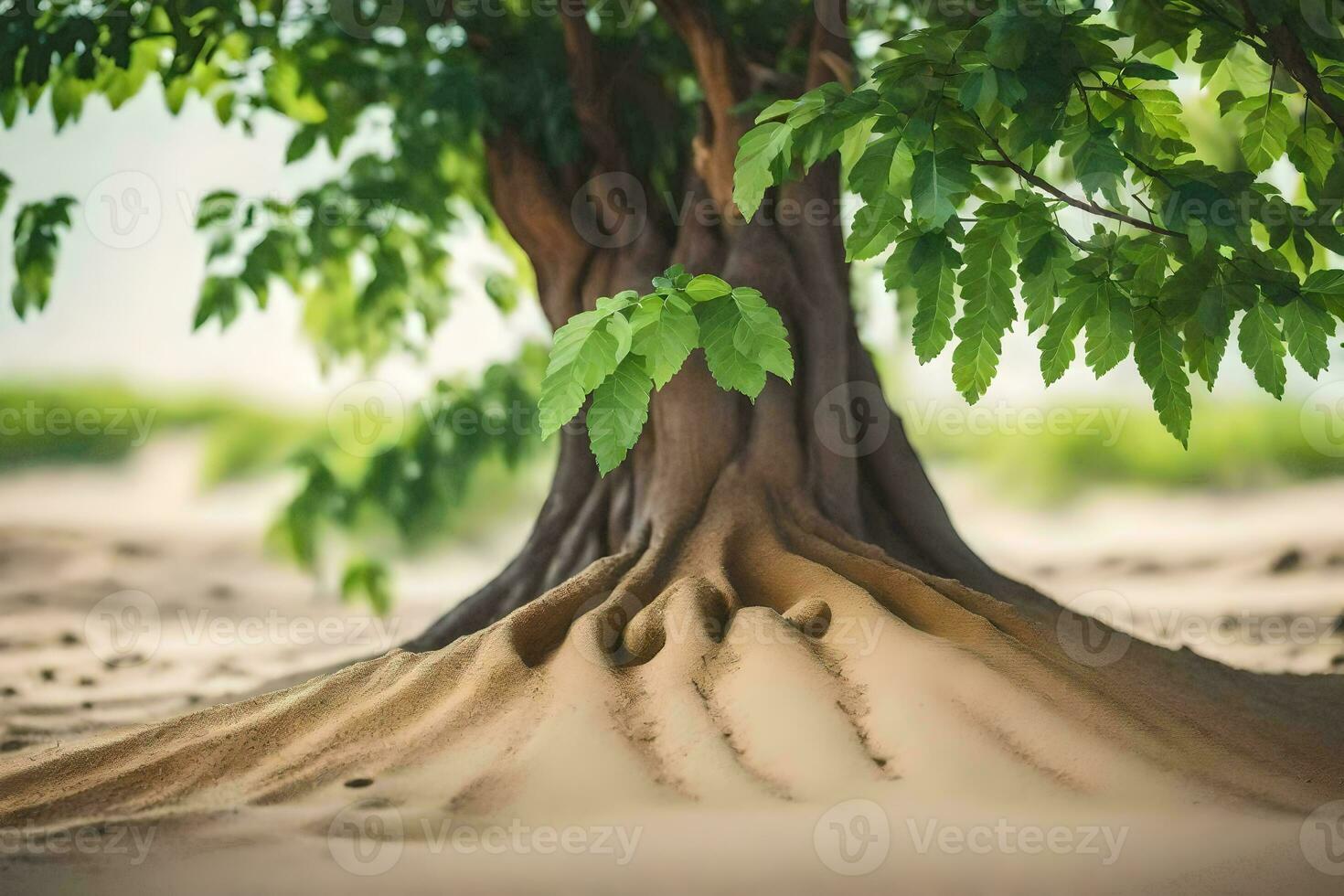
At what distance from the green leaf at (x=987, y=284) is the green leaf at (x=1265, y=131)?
50 centimetres

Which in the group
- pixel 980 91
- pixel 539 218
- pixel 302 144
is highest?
pixel 302 144

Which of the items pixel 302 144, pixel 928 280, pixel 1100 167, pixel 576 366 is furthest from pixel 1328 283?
pixel 302 144

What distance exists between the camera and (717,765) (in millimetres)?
1799

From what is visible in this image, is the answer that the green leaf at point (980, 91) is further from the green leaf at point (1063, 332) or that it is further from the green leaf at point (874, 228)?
the green leaf at point (1063, 332)

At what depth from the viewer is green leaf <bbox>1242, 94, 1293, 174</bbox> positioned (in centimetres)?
171

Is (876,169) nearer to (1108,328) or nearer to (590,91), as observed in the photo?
(1108,328)

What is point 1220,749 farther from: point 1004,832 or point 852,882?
point 852,882

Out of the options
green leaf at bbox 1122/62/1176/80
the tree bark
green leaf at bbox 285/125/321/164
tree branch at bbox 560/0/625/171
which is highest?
tree branch at bbox 560/0/625/171

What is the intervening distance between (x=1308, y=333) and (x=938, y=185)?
58cm

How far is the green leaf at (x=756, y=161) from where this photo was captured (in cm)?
148

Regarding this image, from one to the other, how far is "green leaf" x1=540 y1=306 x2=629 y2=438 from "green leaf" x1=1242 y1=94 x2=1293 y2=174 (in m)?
1.05

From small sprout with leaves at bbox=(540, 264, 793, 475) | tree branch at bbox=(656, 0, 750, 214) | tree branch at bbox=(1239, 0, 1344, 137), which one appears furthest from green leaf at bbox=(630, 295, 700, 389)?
tree branch at bbox=(656, 0, 750, 214)

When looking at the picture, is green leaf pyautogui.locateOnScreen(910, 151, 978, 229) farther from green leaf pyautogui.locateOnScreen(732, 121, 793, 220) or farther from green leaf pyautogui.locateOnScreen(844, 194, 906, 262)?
green leaf pyautogui.locateOnScreen(732, 121, 793, 220)

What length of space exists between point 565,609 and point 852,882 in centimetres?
95
